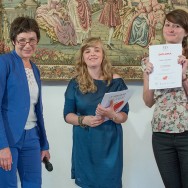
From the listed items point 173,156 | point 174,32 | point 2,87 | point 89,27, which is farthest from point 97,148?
point 89,27

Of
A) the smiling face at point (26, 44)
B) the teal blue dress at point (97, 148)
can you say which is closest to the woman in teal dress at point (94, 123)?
the teal blue dress at point (97, 148)

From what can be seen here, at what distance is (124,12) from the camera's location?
2432 mm

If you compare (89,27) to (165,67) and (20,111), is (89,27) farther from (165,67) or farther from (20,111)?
(20,111)

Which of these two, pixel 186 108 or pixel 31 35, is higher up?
pixel 31 35

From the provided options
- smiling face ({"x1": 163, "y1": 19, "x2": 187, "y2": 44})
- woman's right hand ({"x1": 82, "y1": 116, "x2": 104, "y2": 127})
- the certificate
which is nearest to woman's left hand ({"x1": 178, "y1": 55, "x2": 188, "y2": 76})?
the certificate

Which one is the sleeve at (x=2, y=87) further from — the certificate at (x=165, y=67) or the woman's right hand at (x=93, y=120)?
A: the certificate at (x=165, y=67)

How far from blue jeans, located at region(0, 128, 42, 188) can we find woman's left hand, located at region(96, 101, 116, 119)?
38cm

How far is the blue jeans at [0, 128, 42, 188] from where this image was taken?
164 cm

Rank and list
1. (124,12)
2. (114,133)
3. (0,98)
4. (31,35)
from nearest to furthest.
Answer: (0,98) → (31,35) → (114,133) → (124,12)

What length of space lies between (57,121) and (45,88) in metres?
0.28

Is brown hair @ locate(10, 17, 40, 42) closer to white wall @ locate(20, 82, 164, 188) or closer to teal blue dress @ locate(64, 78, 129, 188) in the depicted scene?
teal blue dress @ locate(64, 78, 129, 188)

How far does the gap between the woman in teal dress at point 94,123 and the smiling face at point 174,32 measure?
1.39ft

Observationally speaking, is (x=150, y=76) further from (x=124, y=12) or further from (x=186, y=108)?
(x=124, y=12)

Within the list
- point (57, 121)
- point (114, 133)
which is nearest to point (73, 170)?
point (114, 133)
